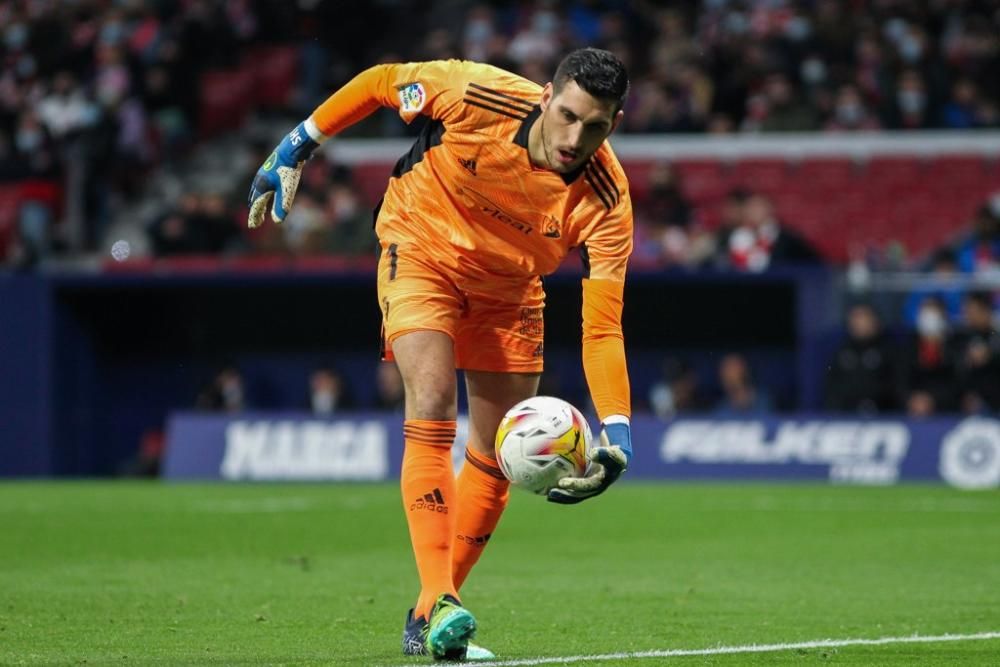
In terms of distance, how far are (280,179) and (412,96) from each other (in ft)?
2.02

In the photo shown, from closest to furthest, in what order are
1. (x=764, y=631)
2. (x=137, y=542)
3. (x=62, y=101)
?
(x=764, y=631) < (x=137, y=542) < (x=62, y=101)

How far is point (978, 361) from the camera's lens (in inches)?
703

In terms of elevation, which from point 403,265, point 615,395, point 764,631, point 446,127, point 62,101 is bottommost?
point 764,631

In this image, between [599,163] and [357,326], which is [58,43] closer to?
[357,326]

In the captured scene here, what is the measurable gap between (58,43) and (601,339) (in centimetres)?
2092

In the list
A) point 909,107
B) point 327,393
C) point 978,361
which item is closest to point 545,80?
point 909,107

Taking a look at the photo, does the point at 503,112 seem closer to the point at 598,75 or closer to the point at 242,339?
the point at 598,75

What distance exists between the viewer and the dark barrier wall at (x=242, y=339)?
65.7 feet

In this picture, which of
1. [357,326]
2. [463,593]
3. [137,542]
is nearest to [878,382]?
[357,326]

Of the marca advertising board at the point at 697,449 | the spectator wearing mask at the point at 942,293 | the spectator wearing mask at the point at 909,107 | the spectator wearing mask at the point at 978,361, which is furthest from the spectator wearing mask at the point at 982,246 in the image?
the spectator wearing mask at the point at 909,107

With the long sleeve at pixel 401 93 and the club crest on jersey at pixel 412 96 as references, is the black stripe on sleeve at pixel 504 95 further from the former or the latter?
the club crest on jersey at pixel 412 96

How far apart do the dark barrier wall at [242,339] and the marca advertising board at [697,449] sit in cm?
88

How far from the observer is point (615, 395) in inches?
255

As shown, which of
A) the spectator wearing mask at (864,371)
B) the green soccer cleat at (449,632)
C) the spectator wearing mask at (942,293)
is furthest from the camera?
the spectator wearing mask at (942,293)
